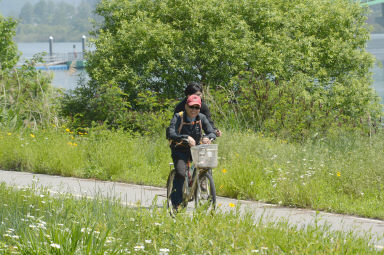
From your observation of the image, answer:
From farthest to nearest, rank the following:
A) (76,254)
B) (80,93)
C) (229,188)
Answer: (80,93), (229,188), (76,254)

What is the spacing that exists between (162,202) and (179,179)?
0.40 metres

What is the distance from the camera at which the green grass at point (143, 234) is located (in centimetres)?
483

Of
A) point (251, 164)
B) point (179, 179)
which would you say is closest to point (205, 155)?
point (179, 179)

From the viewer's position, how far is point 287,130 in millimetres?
13688

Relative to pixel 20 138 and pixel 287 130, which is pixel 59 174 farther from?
pixel 287 130

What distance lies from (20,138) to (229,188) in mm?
5558

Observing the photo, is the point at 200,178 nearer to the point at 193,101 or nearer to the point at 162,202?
the point at 162,202

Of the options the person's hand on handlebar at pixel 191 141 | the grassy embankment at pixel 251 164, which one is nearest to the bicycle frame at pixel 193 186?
the person's hand on handlebar at pixel 191 141

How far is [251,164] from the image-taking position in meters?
10.2

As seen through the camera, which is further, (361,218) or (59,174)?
(59,174)

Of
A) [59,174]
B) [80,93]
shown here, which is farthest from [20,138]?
[80,93]

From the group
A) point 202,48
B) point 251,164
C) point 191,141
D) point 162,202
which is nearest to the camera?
point 191,141

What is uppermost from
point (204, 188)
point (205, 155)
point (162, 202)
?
point (205, 155)

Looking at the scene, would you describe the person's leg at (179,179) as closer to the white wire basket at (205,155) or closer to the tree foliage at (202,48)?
the white wire basket at (205,155)
